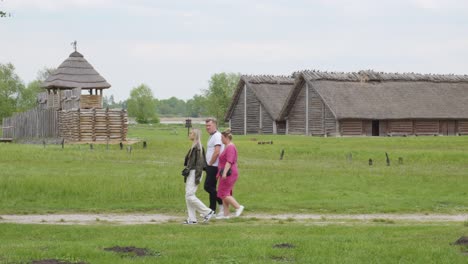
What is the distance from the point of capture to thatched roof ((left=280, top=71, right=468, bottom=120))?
66875 mm

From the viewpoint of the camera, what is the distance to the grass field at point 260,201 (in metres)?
12.5

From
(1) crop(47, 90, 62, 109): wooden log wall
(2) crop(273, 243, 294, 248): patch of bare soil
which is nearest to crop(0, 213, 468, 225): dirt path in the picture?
(2) crop(273, 243, 294, 248): patch of bare soil

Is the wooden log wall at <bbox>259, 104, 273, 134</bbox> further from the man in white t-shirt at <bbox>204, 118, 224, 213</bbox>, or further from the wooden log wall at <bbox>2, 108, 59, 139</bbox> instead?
the man in white t-shirt at <bbox>204, 118, 224, 213</bbox>

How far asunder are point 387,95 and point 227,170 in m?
52.0

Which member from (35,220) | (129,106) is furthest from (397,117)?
(129,106)

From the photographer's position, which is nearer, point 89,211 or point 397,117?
point 89,211

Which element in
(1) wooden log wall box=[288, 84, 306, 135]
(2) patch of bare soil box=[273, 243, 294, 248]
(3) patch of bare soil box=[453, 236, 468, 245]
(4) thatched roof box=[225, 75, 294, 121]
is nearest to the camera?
(2) patch of bare soil box=[273, 243, 294, 248]

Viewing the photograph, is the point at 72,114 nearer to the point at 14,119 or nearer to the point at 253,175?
the point at 14,119

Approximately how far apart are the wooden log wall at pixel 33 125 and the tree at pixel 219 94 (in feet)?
215

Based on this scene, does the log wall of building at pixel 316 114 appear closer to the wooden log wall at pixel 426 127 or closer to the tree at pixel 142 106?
the wooden log wall at pixel 426 127

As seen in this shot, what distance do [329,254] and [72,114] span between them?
150 ft

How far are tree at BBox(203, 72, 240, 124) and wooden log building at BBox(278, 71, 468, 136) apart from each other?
60.2m

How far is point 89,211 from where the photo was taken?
70.7 ft

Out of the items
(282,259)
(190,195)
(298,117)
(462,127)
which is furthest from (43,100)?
(282,259)
